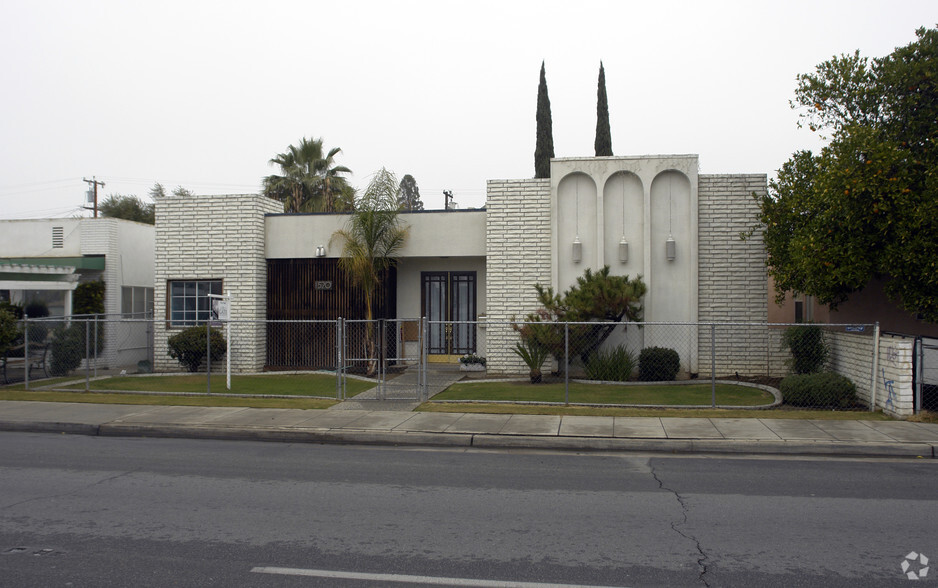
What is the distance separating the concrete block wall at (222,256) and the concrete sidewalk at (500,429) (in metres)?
5.63

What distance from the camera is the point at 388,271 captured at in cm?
1902

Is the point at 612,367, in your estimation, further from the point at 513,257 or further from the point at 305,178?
the point at 305,178

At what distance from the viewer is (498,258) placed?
17.5 m

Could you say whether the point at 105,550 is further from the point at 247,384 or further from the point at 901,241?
the point at 901,241

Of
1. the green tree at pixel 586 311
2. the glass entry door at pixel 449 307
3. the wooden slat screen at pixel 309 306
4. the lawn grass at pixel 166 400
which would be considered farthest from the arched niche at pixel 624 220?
the lawn grass at pixel 166 400

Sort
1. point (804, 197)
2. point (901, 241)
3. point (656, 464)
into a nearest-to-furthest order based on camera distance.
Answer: point (656, 464) < point (901, 241) < point (804, 197)

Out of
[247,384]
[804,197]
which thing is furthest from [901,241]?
[247,384]

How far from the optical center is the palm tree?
1780 cm

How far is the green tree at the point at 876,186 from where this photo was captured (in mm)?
11625

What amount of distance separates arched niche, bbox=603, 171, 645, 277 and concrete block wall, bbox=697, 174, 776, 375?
4.39 feet

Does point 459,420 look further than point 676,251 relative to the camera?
No

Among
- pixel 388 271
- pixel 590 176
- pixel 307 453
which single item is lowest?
pixel 307 453

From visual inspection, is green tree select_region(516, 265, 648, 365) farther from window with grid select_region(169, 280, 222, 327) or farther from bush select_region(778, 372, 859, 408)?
window with grid select_region(169, 280, 222, 327)

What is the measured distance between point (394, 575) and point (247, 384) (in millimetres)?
11860
